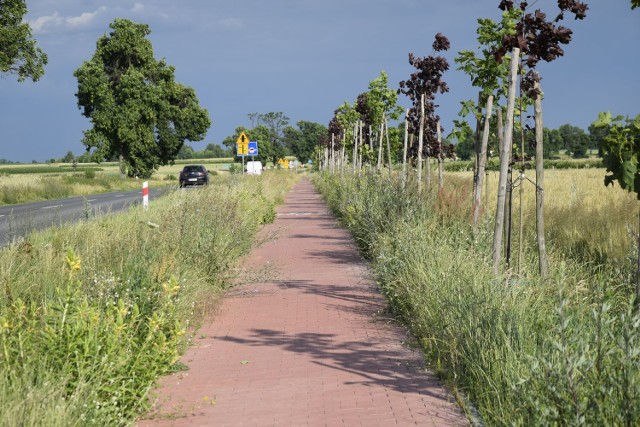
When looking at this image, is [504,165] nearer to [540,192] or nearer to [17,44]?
[540,192]

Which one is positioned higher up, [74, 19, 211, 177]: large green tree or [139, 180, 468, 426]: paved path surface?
[74, 19, 211, 177]: large green tree

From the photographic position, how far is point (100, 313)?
6383mm

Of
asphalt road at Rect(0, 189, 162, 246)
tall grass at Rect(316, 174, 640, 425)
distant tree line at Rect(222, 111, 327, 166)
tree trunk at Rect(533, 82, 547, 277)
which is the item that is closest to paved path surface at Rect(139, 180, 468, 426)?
tall grass at Rect(316, 174, 640, 425)

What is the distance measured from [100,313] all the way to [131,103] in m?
61.2

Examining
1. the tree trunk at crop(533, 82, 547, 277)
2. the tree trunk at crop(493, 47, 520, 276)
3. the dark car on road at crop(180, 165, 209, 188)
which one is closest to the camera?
the tree trunk at crop(493, 47, 520, 276)

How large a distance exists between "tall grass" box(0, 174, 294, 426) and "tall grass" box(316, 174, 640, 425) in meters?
2.21

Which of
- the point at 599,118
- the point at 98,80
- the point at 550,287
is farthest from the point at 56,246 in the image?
the point at 98,80

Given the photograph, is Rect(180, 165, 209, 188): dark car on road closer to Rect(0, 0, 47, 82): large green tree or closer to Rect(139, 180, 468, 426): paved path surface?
Rect(0, 0, 47, 82): large green tree

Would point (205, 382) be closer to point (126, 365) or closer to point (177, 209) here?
point (126, 365)

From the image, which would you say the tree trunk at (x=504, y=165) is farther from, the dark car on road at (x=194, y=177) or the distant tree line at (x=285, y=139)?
the distant tree line at (x=285, y=139)

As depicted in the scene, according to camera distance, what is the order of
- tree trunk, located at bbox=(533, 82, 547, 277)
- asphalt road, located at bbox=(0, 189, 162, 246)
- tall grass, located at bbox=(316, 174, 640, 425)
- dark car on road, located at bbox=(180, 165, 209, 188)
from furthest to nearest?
dark car on road, located at bbox=(180, 165, 209, 188), asphalt road, located at bbox=(0, 189, 162, 246), tree trunk, located at bbox=(533, 82, 547, 277), tall grass, located at bbox=(316, 174, 640, 425)

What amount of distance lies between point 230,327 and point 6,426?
183 inches

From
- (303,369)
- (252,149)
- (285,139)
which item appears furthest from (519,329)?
(285,139)

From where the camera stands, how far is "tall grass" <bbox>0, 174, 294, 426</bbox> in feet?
15.9
